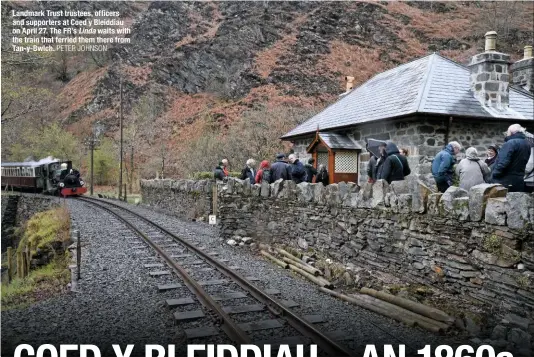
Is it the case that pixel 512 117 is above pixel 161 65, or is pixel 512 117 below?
below

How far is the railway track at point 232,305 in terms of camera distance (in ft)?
15.7

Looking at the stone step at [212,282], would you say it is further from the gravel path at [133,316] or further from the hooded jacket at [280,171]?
the hooded jacket at [280,171]

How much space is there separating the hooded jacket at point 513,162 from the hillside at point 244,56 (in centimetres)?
2951

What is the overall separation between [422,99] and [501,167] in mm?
5985

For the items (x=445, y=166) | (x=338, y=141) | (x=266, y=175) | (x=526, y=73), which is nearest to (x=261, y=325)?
(x=445, y=166)

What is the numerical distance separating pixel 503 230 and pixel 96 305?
17.5ft

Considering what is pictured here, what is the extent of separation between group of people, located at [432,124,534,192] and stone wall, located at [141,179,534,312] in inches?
36.8

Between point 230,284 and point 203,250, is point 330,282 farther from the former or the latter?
point 203,250

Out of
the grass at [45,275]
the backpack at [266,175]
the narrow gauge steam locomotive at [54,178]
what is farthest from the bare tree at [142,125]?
the backpack at [266,175]

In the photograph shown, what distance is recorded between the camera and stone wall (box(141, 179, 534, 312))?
4.49m

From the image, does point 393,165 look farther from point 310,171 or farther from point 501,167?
point 310,171

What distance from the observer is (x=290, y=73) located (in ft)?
137

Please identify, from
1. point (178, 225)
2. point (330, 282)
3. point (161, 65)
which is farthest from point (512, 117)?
point (161, 65)

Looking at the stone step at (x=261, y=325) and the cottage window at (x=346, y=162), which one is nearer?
the stone step at (x=261, y=325)
